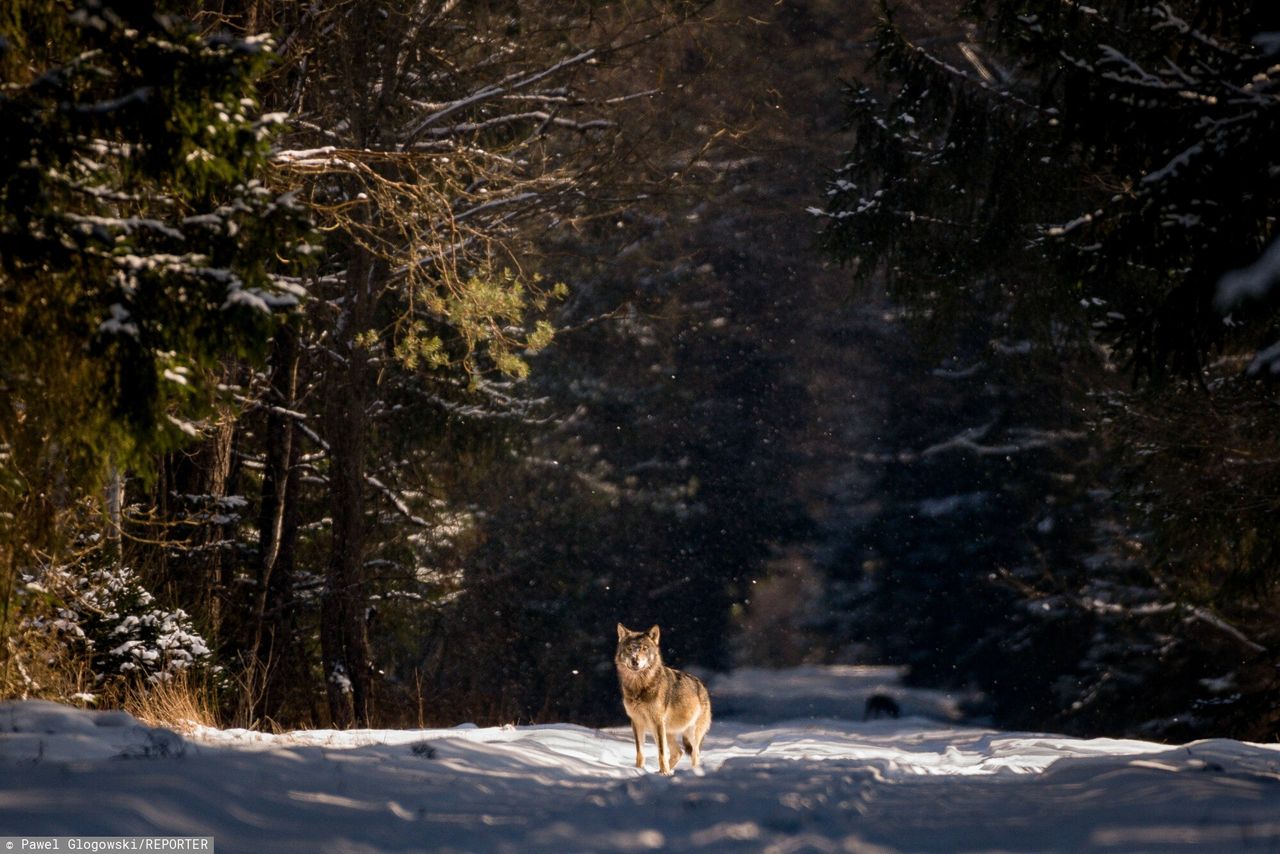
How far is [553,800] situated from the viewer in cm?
647

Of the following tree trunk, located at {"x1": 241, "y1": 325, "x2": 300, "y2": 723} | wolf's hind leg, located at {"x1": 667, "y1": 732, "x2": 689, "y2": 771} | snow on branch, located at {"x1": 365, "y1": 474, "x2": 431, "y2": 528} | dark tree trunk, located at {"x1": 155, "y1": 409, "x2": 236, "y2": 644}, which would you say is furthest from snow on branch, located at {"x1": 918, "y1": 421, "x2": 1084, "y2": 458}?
dark tree trunk, located at {"x1": 155, "y1": 409, "x2": 236, "y2": 644}

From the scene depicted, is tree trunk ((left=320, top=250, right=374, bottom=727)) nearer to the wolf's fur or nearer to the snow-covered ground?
the wolf's fur

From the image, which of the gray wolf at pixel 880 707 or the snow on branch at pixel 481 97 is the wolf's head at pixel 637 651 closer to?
the snow on branch at pixel 481 97

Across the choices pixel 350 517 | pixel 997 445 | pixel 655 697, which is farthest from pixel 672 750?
pixel 997 445

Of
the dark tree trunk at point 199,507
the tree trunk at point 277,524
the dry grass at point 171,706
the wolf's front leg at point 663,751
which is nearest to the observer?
the dry grass at point 171,706

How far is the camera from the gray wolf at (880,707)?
88.1 ft

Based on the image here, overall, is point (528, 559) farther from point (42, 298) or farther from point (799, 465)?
point (42, 298)

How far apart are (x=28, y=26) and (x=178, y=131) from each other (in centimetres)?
99

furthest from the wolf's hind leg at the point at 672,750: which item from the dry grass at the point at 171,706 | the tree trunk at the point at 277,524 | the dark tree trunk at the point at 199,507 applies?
the tree trunk at the point at 277,524

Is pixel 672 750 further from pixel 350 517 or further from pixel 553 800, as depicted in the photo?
pixel 350 517

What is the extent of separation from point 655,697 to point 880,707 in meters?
18.0

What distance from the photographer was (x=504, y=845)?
17.9 feet

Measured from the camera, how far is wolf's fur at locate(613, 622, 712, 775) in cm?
1027

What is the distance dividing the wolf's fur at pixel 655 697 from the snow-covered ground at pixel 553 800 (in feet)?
6.56
